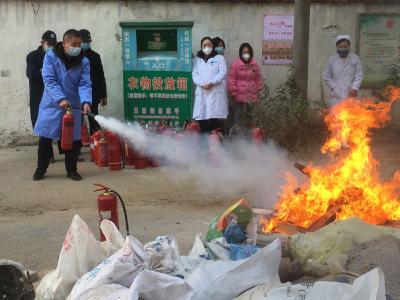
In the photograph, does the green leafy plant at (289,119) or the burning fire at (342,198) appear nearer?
the burning fire at (342,198)

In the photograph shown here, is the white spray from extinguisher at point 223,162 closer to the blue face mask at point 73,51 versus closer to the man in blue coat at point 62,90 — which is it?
the man in blue coat at point 62,90

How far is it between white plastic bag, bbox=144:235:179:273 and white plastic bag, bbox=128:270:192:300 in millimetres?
398

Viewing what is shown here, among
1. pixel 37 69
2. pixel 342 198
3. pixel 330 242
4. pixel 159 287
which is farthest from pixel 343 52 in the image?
pixel 159 287

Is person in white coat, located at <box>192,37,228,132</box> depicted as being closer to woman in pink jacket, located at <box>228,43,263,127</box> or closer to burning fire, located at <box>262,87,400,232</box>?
woman in pink jacket, located at <box>228,43,263,127</box>

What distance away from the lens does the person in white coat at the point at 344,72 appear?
29.2 ft

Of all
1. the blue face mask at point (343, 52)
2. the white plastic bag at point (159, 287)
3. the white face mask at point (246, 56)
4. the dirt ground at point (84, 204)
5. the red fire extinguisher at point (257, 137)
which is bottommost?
the dirt ground at point (84, 204)

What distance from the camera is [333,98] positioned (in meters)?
9.08

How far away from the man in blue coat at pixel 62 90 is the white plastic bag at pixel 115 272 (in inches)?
147

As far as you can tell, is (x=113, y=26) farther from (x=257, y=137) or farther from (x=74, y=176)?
(x=257, y=137)

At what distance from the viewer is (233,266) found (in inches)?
135

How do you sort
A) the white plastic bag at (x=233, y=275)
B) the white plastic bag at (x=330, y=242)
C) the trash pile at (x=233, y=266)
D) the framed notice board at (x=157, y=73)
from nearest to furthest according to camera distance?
the trash pile at (x=233, y=266), the white plastic bag at (x=233, y=275), the white plastic bag at (x=330, y=242), the framed notice board at (x=157, y=73)

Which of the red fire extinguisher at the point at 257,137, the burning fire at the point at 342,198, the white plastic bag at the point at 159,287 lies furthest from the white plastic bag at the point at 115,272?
the red fire extinguisher at the point at 257,137

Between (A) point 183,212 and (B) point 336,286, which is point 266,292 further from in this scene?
(A) point 183,212

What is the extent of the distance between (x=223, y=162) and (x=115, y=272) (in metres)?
4.23
